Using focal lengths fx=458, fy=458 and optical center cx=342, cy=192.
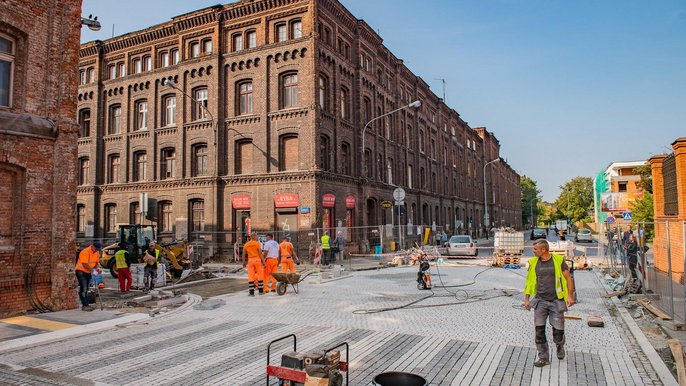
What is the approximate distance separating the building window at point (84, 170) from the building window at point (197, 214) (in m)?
11.0

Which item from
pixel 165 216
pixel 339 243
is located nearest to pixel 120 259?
pixel 339 243

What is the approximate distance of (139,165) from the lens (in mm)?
31922

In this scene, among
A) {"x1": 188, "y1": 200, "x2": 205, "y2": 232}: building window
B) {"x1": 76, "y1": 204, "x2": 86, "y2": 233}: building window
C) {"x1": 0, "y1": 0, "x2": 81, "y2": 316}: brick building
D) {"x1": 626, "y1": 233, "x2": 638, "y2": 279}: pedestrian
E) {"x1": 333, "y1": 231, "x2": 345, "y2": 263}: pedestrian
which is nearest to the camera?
{"x1": 0, "y1": 0, "x2": 81, "y2": 316}: brick building

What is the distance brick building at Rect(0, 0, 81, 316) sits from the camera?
428 inches

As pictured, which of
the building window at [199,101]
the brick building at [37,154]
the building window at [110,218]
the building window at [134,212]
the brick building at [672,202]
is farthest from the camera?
the building window at [110,218]

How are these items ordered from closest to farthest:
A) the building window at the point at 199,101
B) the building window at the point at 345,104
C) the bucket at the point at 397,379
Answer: the bucket at the point at 397,379, the building window at the point at 199,101, the building window at the point at 345,104

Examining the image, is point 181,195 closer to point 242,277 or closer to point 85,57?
point 242,277

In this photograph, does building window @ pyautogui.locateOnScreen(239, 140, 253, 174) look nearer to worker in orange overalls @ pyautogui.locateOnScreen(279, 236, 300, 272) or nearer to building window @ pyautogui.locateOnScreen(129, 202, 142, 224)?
building window @ pyautogui.locateOnScreen(129, 202, 142, 224)

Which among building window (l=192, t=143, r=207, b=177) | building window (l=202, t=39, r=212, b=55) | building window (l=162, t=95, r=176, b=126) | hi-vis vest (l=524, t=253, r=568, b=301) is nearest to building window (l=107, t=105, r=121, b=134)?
building window (l=162, t=95, r=176, b=126)

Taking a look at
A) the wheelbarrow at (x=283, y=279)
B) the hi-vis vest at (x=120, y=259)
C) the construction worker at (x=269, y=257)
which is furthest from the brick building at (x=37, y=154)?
the wheelbarrow at (x=283, y=279)

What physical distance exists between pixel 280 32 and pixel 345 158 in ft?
28.2

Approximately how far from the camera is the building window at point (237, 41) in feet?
92.4

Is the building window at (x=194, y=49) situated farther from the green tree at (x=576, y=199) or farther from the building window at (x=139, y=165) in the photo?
the green tree at (x=576, y=199)

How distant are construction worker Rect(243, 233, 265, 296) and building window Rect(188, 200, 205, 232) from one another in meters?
15.9
